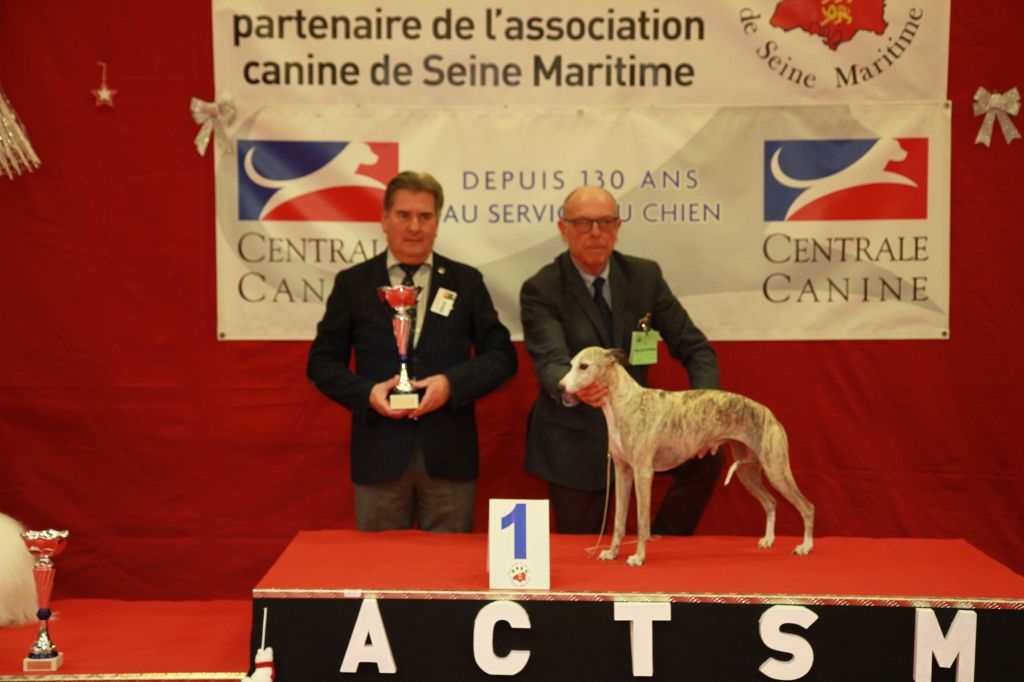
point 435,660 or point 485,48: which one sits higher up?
point 485,48

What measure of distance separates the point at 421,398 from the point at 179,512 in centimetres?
146

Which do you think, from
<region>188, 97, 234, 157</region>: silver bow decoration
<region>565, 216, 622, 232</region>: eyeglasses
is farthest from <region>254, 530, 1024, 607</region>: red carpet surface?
<region>188, 97, 234, 157</region>: silver bow decoration

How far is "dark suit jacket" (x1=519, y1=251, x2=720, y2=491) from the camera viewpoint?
345 centimetres

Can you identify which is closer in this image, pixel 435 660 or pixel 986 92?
pixel 435 660

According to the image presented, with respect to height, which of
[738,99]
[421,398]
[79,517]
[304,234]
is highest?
[738,99]

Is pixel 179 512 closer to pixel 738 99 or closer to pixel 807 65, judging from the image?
pixel 738 99

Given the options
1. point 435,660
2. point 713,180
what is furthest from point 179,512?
point 713,180

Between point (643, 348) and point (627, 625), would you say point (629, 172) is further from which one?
point (627, 625)

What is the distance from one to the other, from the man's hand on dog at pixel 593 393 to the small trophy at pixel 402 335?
757 mm

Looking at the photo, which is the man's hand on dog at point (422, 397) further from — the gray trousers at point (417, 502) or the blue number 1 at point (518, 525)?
the blue number 1 at point (518, 525)

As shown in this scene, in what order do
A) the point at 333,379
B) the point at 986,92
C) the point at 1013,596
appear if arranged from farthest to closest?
the point at 986,92, the point at 333,379, the point at 1013,596

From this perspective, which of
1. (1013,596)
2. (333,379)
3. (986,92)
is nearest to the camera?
(1013,596)

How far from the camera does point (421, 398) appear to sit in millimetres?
3453

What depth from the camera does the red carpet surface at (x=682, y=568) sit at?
2.49 metres
